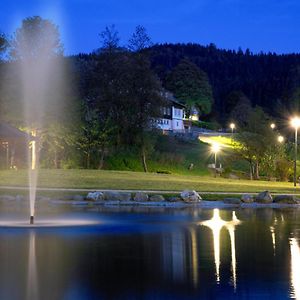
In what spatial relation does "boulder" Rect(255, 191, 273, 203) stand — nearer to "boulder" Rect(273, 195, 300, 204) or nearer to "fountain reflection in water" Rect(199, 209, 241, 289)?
"boulder" Rect(273, 195, 300, 204)

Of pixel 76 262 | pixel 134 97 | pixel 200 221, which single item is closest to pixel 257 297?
pixel 76 262

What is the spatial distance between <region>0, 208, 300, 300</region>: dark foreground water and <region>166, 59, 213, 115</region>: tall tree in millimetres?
107356

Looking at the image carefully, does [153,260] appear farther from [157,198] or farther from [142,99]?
[142,99]

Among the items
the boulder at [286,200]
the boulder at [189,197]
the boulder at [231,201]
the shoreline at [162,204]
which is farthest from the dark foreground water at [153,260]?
the boulder at [286,200]

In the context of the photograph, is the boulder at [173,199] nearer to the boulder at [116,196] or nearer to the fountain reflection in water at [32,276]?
the boulder at [116,196]

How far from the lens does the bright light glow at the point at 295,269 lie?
10.9 metres

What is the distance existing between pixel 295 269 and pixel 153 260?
11.0ft

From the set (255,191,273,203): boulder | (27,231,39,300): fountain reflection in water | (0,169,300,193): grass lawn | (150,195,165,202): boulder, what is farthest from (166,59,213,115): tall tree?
(27,231,39,300): fountain reflection in water

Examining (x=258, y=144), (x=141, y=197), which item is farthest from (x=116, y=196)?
(x=258, y=144)

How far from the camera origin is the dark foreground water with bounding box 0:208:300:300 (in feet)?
35.9

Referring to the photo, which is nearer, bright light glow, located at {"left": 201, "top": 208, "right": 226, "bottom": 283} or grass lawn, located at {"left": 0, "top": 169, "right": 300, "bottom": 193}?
bright light glow, located at {"left": 201, "top": 208, "right": 226, "bottom": 283}

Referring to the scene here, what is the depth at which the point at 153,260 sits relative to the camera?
1432 cm

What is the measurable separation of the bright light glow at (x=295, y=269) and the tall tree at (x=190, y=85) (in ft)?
371

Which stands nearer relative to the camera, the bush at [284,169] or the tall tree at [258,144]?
the bush at [284,169]
